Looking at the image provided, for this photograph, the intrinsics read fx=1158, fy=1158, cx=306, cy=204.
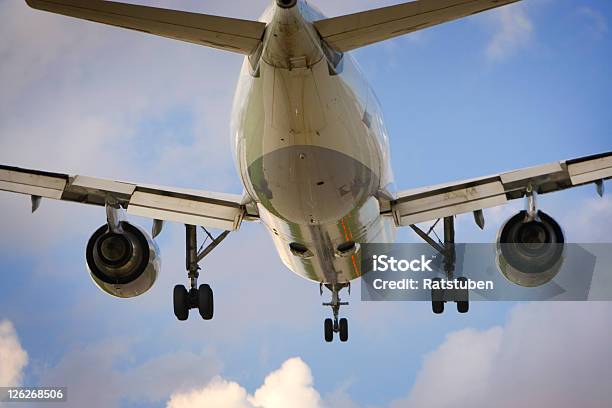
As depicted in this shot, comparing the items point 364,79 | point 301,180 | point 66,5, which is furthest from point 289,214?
point 66,5

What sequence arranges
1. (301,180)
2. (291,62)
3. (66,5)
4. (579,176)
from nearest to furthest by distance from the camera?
(66,5) → (291,62) → (301,180) → (579,176)

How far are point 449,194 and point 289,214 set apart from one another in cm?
546

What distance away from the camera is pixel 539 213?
82.2 ft

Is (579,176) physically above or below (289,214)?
above

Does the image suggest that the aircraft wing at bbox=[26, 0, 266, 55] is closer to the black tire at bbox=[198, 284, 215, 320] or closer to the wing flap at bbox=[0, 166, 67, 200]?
the wing flap at bbox=[0, 166, 67, 200]

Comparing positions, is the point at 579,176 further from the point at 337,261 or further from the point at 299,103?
the point at 299,103

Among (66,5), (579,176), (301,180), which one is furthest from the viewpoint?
(579,176)

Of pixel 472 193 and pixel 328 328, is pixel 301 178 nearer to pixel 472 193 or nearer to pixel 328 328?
pixel 472 193

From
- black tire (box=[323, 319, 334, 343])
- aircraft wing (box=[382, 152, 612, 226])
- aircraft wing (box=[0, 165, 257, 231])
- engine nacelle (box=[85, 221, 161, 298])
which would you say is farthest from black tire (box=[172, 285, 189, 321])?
aircraft wing (box=[382, 152, 612, 226])

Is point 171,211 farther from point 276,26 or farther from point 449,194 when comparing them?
point 276,26

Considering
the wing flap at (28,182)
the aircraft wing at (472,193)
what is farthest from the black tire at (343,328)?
the wing flap at (28,182)

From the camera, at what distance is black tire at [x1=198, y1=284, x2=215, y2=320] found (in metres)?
28.8

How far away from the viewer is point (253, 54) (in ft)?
62.8

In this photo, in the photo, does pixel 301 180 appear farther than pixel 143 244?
No
